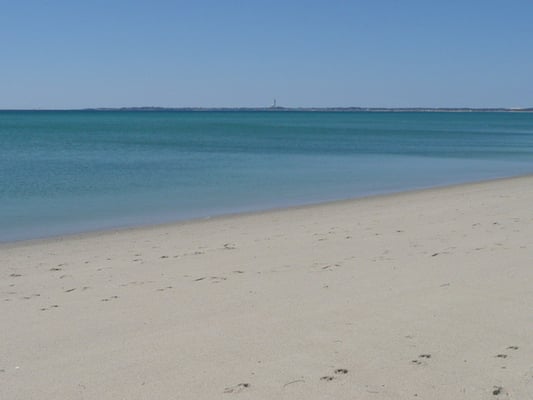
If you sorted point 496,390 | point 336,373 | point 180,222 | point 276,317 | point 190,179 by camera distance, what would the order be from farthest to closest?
point 190,179 → point 180,222 → point 276,317 → point 336,373 → point 496,390

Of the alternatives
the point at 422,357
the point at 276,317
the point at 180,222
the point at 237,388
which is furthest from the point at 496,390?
the point at 180,222

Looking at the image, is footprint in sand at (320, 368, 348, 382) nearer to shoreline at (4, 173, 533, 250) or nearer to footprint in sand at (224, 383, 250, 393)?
footprint in sand at (224, 383, 250, 393)

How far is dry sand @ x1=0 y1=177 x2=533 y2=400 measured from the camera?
16.8 feet

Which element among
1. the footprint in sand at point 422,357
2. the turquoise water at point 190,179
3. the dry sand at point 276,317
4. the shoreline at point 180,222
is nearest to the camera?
the dry sand at point 276,317

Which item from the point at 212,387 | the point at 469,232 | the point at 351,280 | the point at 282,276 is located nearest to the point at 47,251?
the point at 282,276

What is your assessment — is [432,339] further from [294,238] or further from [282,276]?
[294,238]

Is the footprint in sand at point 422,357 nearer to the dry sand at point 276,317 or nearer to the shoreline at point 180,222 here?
the dry sand at point 276,317

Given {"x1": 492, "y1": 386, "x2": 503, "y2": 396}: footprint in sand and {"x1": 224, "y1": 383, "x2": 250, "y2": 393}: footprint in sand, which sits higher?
{"x1": 492, "y1": 386, "x2": 503, "y2": 396}: footprint in sand

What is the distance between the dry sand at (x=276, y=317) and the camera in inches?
201

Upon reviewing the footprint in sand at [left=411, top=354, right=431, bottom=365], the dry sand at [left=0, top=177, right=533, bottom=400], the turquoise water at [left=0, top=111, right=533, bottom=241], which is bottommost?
the turquoise water at [left=0, top=111, right=533, bottom=241]

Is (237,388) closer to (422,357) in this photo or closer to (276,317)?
(422,357)

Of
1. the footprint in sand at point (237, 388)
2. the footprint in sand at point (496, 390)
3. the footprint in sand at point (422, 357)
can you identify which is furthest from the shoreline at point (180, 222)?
the footprint in sand at point (496, 390)

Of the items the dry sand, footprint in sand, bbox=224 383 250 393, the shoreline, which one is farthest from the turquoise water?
footprint in sand, bbox=224 383 250 393

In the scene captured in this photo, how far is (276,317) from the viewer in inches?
263
